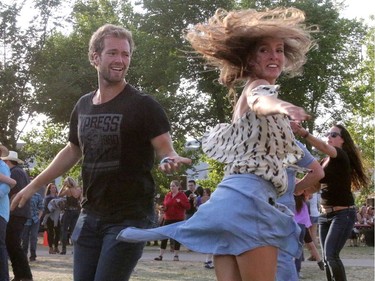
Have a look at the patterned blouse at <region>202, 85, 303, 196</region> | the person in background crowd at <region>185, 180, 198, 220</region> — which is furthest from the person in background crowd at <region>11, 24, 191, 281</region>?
the person in background crowd at <region>185, 180, 198, 220</region>

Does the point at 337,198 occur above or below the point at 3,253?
above

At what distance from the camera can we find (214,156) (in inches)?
181

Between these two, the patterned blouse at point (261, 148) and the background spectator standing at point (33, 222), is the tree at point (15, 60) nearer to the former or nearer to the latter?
the background spectator standing at point (33, 222)

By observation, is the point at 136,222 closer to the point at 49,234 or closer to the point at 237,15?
the point at 237,15

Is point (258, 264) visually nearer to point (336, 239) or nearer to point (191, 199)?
point (336, 239)

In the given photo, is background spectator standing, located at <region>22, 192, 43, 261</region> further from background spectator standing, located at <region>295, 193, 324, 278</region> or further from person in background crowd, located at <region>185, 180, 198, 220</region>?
background spectator standing, located at <region>295, 193, 324, 278</region>

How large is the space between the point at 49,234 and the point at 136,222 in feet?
55.7

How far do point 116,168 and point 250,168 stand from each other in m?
1.02

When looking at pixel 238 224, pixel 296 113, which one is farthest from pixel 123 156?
pixel 296 113

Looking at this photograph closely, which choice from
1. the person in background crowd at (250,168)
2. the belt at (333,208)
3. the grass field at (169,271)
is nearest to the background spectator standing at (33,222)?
the grass field at (169,271)

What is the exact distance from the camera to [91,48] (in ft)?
17.8

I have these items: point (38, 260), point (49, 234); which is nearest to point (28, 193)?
point (38, 260)

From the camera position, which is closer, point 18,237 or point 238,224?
point 238,224

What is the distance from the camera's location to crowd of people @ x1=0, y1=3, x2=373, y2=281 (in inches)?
170
